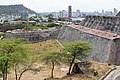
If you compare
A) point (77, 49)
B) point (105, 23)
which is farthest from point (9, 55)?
point (105, 23)

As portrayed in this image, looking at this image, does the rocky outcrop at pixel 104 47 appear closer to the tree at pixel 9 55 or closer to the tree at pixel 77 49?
the tree at pixel 77 49

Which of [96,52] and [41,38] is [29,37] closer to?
[41,38]

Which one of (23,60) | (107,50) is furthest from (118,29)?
(23,60)

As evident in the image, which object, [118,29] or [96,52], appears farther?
[118,29]

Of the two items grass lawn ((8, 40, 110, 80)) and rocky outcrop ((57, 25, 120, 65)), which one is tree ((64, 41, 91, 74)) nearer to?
grass lawn ((8, 40, 110, 80))

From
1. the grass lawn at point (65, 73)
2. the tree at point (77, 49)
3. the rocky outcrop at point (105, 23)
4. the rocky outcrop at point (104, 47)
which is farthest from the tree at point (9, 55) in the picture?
the rocky outcrop at point (105, 23)

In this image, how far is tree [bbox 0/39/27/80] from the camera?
25.0m

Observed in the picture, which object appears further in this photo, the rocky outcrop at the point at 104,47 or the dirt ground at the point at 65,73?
the rocky outcrop at the point at 104,47

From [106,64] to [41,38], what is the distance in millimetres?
27115

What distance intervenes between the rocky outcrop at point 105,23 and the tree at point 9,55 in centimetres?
1461

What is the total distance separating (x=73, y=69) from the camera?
2942 centimetres

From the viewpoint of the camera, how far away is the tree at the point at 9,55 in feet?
81.9

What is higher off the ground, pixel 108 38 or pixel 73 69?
pixel 108 38

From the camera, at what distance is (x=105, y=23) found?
40781 mm
